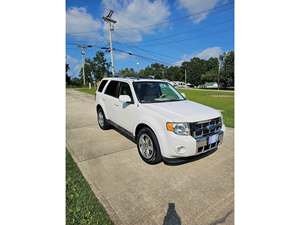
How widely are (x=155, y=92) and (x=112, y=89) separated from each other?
3.09ft

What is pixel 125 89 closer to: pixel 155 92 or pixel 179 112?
pixel 155 92

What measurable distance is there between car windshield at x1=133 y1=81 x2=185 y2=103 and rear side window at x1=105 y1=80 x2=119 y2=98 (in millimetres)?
532

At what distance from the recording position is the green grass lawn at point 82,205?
137cm

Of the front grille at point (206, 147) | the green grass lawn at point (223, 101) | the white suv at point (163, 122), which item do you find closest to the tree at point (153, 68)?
the green grass lawn at point (223, 101)

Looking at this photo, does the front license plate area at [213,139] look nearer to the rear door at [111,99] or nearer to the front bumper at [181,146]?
the front bumper at [181,146]

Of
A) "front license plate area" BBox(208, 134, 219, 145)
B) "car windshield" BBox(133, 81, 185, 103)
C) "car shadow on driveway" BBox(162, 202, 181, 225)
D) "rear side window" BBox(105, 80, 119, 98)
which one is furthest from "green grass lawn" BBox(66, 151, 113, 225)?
"rear side window" BBox(105, 80, 119, 98)

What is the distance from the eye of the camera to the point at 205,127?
78.1 inches

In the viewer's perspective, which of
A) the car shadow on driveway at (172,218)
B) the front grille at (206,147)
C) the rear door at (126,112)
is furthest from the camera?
the rear door at (126,112)

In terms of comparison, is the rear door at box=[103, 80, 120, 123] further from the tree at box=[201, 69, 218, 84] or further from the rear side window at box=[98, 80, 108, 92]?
the tree at box=[201, 69, 218, 84]

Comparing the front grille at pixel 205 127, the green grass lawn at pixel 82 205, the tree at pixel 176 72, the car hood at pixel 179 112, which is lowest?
the green grass lawn at pixel 82 205
